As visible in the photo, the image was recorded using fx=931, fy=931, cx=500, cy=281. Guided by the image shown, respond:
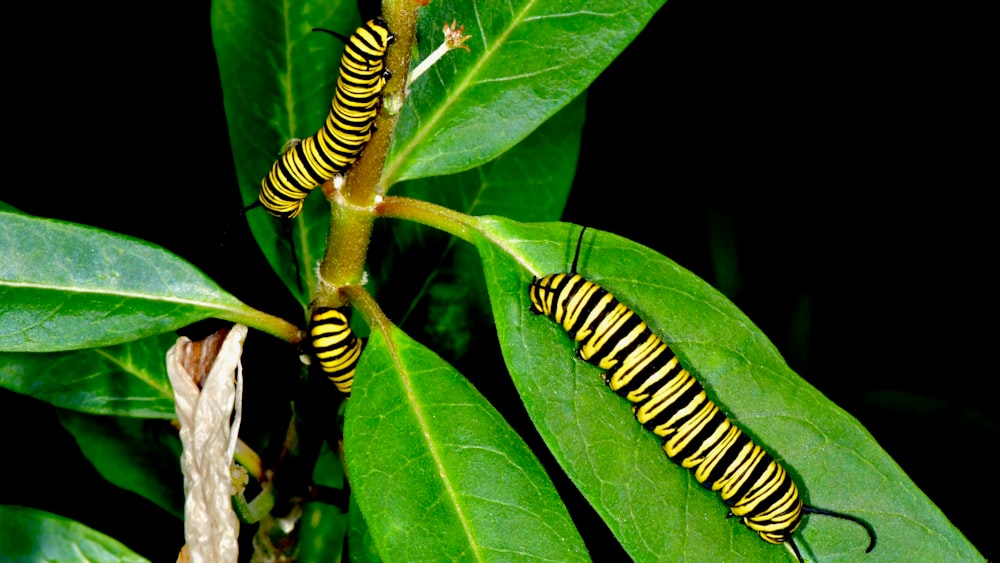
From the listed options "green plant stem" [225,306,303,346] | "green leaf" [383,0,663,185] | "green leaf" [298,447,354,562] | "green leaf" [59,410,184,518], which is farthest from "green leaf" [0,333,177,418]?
"green leaf" [383,0,663,185]

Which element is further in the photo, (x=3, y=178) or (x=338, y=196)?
(x=3, y=178)

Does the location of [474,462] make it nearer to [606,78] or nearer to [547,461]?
[547,461]

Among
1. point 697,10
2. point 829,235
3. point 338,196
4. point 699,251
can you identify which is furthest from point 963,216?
point 338,196

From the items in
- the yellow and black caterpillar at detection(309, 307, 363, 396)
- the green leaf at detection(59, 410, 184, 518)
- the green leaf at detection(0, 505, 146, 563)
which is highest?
the yellow and black caterpillar at detection(309, 307, 363, 396)

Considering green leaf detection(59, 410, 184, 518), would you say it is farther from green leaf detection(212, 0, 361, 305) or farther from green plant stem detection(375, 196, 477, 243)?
green plant stem detection(375, 196, 477, 243)

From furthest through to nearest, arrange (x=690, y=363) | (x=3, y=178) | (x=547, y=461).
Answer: (x=3, y=178)
(x=547, y=461)
(x=690, y=363)

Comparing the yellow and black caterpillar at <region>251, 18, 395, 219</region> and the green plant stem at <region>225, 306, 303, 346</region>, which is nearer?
the yellow and black caterpillar at <region>251, 18, 395, 219</region>
